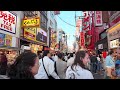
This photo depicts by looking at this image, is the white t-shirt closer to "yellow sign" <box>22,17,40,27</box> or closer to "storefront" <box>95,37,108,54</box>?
"yellow sign" <box>22,17,40,27</box>

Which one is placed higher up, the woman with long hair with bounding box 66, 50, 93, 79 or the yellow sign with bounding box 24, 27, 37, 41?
the yellow sign with bounding box 24, 27, 37, 41

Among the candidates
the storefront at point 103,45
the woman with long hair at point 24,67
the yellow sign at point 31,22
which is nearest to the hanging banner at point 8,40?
the yellow sign at point 31,22

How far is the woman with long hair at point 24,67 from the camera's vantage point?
2.25m

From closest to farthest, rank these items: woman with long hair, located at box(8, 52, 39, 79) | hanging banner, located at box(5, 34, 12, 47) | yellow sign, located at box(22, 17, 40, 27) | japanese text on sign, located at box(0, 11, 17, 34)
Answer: woman with long hair, located at box(8, 52, 39, 79), japanese text on sign, located at box(0, 11, 17, 34), hanging banner, located at box(5, 34, 12, 47), yellow sign, located at box(22, 17, 40, 27)

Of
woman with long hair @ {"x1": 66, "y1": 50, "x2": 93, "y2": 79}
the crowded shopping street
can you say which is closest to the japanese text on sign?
the crowded shopping street

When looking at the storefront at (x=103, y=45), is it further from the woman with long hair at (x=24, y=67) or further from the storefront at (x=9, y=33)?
the woman with long hair at (x=24, y=67)

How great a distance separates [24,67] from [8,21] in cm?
740

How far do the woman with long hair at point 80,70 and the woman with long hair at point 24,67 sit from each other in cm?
59

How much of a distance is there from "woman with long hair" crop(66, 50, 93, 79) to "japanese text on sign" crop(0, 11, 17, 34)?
21.4ft

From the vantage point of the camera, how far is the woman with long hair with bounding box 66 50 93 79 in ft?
8.80

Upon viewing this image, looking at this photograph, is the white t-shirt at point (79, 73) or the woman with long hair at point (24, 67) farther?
the white t-shirt at point (79, 73)
